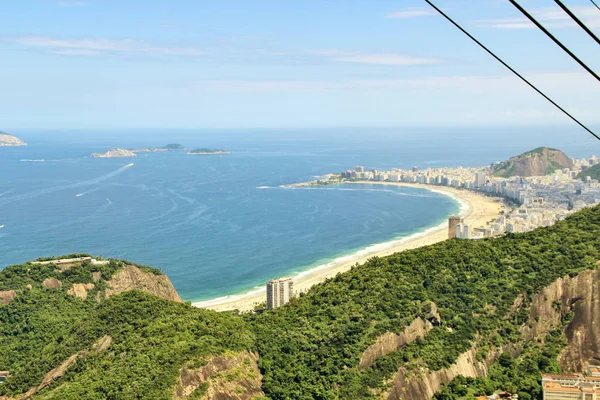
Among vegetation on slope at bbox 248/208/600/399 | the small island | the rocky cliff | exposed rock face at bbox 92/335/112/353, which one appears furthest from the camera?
the small island

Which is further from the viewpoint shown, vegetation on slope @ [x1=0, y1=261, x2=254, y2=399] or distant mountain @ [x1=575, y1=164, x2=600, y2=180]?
distant mountain @ [x1=575, y1=164, x2=600, y2=180]

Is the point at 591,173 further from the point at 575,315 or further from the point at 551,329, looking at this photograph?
the point at 551,329

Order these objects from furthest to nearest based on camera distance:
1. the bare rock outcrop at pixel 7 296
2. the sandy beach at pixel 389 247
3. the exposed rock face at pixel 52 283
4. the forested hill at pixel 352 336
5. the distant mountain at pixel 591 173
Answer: the distant mountain at pixel 591 173, the sandy beach at pixel 389 247, the exposed rock face at pixel 52 283, the bare rock outcrop at pixel 7 296, the forested hill at pixel 352 336

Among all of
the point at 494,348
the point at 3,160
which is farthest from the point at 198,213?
the point at 3,160

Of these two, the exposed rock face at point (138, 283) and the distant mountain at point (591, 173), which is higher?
the distant mountain at point (591, 173)

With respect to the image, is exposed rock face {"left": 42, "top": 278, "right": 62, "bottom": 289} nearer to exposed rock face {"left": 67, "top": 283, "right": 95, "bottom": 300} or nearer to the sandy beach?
exposed rock face {"left": 67, "top": 283, "right": 95, "bottom": 300}

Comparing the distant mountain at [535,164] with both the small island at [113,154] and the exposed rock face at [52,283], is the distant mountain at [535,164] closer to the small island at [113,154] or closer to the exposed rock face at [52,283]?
the exposed rock face at [52,283]

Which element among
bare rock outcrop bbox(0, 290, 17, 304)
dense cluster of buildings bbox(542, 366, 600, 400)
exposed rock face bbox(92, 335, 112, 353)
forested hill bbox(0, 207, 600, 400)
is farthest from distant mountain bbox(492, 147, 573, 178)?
exposed rock face bbox(92, 335, 112, 353)

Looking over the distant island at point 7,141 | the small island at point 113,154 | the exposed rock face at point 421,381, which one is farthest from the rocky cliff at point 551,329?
the distant island at point 7,141
